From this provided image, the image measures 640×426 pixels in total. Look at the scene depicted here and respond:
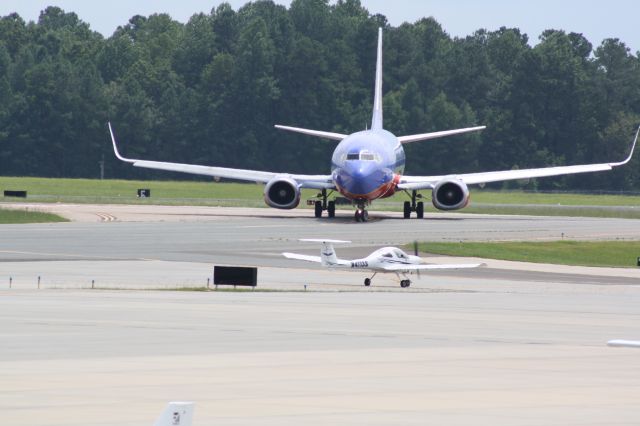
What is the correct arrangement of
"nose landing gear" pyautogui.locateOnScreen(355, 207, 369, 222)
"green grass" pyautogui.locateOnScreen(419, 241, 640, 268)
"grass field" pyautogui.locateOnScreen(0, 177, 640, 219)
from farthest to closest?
"grass field" pyautogui.locateOnScreen(0, 177, 640, 219) → "nose landing gear" pyautogui.locateOnScreen(355, 207, 369, 222) → "green grass" pyautogui.locateOnScreen(419, 241, 640, 268)

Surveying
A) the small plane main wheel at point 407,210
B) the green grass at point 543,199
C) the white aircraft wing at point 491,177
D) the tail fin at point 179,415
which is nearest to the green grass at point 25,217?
the small plane main wheel at point 407,210

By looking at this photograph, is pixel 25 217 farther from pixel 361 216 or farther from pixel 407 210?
pixel 407 210

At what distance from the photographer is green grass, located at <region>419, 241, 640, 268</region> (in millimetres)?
69375

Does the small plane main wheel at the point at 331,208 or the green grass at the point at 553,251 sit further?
the small plane main wheel at the point at 331,208

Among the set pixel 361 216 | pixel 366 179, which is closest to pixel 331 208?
pixel 361 216

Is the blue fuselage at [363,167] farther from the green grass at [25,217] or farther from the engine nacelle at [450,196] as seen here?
the green grass at [25,217]

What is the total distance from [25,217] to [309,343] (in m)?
61.4

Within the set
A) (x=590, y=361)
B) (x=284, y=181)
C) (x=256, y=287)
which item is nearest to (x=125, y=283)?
(x=256, y=287)

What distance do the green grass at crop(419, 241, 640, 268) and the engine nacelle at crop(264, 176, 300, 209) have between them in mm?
23421

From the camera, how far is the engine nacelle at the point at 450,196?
3797 inches

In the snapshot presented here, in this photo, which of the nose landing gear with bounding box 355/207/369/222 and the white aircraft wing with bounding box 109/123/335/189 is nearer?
the nose landing gear with bounding box 355/207/369/222

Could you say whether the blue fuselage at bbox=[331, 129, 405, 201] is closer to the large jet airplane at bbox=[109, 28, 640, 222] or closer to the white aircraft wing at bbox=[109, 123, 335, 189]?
the large jet airplane at bbox=[109, 28, 640, 222]

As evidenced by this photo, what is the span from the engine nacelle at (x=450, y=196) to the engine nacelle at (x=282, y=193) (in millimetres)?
8276

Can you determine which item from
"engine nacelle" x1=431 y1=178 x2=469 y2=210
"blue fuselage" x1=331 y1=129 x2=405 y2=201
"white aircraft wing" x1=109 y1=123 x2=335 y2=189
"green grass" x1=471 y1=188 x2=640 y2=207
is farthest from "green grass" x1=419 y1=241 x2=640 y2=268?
"green grass" x1=471 y1=188 x2=640 y2=207
